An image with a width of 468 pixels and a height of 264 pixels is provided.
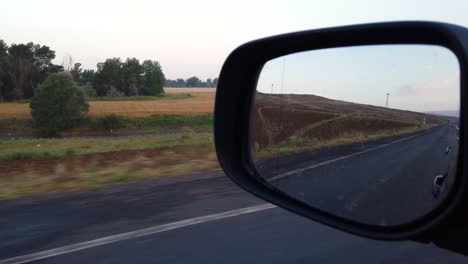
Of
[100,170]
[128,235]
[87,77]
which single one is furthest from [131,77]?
[128,235]

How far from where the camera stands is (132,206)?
23.0 feet

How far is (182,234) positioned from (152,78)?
116m

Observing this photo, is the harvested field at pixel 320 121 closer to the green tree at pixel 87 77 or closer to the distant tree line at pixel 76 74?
the distant tree line at pixel 76 74

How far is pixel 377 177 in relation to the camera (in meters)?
2.18

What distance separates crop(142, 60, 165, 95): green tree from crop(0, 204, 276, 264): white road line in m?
111

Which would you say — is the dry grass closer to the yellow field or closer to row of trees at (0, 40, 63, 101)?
the yellow field

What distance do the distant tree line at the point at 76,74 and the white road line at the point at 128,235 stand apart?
318 feet

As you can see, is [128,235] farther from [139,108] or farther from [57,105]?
[139,108]

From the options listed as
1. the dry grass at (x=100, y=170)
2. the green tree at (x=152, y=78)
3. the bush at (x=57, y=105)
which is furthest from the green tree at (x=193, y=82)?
the dry grass at (x=100, y=170)

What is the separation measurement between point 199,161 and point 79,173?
284cm

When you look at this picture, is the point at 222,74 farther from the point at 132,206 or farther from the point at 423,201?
the point at 132,206

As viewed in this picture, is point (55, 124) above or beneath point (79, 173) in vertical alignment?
beneath

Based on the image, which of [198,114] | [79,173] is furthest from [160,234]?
[198,114]

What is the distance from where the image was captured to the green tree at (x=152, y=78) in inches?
4611
